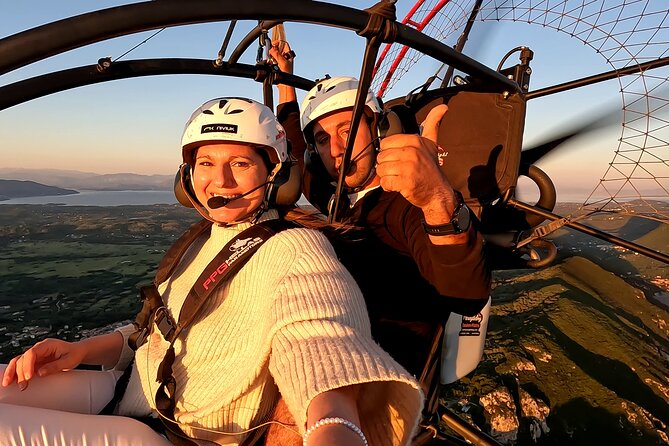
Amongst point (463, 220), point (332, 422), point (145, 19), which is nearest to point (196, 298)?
point (332, 422)

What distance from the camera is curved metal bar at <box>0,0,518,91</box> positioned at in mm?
804

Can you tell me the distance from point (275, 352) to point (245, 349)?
277 millimetres

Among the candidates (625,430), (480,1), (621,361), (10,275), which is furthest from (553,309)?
(10,275)

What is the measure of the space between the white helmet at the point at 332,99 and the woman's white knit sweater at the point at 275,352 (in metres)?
0.83

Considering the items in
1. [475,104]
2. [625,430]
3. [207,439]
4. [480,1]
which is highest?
[480,1]

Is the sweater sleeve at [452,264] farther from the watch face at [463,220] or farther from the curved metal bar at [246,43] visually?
the curved metal bar at [246,43]

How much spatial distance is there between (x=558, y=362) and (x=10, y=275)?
12554mm

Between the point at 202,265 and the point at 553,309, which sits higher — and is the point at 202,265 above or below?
above

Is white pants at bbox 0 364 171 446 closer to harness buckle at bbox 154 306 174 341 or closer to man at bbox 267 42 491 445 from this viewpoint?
harness buckle at bbox 154 306 174 341

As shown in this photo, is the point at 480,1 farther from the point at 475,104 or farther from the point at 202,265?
the point at 202,265

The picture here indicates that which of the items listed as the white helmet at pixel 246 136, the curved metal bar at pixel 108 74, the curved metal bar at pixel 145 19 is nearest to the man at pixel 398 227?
the white helmet at pixel 246 136

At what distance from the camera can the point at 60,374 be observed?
1672mm

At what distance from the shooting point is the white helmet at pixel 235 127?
144 centimetres

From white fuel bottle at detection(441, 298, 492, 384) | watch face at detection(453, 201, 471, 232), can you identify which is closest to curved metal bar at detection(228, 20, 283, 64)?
watch face at detection(453, 201, 471, 232)
